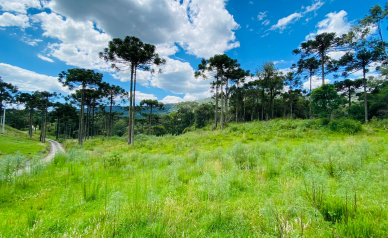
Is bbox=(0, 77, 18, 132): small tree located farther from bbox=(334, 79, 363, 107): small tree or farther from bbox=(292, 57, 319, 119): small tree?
bbox=(334, 79, 363, 107): small tree

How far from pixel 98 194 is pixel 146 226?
229 cm

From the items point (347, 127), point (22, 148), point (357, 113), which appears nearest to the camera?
point (347, 127)

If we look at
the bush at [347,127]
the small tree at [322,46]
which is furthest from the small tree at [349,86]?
the bush at [347,127]

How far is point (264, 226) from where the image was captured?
2.37 metres

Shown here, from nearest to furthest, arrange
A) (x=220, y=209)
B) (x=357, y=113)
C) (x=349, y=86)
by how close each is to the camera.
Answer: (x=220, y=209) < (x=357, y=113) < (x=349, y=86)

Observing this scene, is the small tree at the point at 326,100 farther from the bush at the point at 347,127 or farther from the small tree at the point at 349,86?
the small tree at the point at 349,86

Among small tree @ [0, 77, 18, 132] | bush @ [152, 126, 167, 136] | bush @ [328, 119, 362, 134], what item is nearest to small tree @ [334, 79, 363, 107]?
bush @ [328, 119, 362, 134]

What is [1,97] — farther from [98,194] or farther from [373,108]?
[373,108]

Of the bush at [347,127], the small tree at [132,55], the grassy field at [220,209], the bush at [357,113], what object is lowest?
the grassy field at [220,209]

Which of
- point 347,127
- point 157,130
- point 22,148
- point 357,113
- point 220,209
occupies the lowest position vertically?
point 22,148

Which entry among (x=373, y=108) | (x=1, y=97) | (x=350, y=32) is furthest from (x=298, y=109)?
(x=1, y=97)

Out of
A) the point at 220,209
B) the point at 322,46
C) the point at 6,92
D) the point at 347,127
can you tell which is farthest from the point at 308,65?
the point at 6,92

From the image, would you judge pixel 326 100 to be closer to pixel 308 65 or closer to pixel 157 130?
pixel 308 65

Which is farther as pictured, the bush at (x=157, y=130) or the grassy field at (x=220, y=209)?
the bush at (x=157, y=130)
